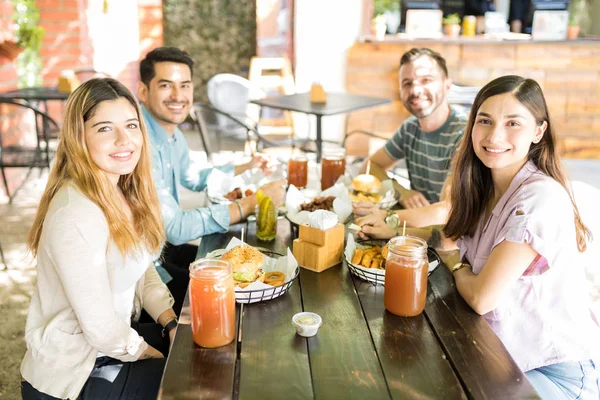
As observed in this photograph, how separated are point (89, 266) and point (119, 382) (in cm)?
36

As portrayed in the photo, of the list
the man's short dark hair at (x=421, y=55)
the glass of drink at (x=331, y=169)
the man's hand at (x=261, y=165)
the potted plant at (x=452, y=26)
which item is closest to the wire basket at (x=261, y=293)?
the glass of drink at (x=331, y=169)

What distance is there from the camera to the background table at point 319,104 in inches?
163

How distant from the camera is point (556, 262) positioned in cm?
168

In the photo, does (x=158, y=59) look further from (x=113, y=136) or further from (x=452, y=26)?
(x=452, y=26)

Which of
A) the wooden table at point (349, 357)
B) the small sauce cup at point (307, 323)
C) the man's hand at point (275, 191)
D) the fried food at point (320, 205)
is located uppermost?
the man's hand at point (275, 191)

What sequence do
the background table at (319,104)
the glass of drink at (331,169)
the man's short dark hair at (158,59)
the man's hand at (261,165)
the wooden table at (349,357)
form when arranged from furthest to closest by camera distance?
the background table at (319,104), the man's hand at (261,165), the glass of drink at (331,169), the man's short dark hair at (158,59), the wooden table at (349,357)

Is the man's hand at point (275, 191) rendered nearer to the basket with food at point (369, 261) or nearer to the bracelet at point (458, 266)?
the basket with food at point (369, 261)

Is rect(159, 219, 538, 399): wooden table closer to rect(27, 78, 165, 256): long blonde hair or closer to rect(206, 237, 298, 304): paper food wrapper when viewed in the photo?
rect(206, 237, 298, 304): paper food wrapper

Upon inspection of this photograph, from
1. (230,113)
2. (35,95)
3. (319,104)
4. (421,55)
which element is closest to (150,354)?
(421,55)

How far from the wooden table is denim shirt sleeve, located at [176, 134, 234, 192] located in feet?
4.53

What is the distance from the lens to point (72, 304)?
62.9 inches

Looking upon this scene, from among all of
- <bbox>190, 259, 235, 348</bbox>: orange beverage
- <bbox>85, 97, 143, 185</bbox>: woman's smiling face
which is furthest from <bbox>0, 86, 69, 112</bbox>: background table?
<bbox>190, 259, 235, 348</bbox>: orange beverage

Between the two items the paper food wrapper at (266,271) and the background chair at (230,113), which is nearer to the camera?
the paper food wrapper at (266,271)

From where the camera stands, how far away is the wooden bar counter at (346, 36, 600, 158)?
6133mm
